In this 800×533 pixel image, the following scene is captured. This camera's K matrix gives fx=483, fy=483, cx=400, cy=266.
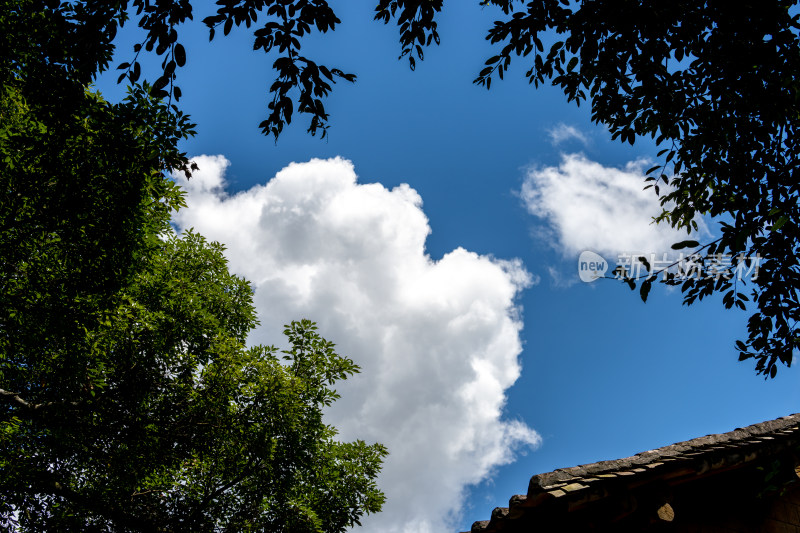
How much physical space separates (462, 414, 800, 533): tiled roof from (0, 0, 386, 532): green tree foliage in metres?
7.06

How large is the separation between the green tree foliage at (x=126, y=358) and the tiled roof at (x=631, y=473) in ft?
23.2

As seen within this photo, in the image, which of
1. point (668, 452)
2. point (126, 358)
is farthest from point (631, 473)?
point (126, 358)

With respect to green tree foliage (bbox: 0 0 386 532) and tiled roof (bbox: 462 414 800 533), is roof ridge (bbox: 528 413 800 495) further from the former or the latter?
green tree foliage (bbox: 0 0 386 532)

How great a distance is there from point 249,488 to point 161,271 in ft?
18.2

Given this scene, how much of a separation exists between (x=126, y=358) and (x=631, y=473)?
10.7 meters

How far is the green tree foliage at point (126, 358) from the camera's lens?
27.3 ft

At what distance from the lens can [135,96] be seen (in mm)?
9219

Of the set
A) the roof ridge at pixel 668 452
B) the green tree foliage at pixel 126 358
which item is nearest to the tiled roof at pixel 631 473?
the roof ridge at pixel 668 452

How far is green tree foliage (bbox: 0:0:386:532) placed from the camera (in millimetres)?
8312

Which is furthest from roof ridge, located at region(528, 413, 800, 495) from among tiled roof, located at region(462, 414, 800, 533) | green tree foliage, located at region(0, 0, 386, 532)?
green tree foliage, located at region(0, 0, 386, 532)

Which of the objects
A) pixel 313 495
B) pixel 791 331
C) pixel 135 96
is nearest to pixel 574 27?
pixel 791 331

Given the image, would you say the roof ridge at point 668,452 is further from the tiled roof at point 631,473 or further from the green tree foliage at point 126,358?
the green tree foliage at point 126,358

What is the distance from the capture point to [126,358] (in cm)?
1103

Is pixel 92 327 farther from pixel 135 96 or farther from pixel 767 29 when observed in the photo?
pixel 767 29
